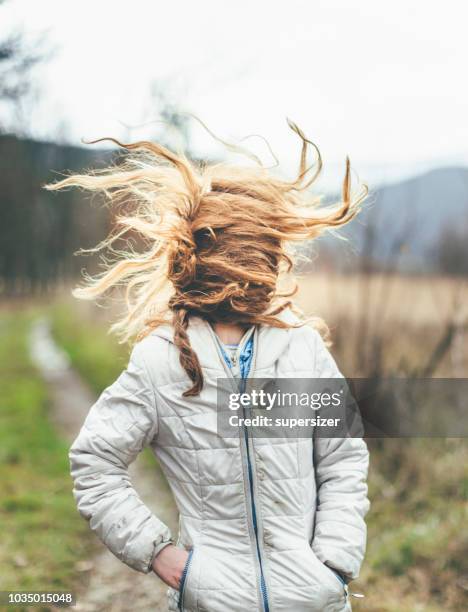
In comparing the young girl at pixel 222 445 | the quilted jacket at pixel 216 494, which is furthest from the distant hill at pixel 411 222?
the quilted jacket at pixel 216 494

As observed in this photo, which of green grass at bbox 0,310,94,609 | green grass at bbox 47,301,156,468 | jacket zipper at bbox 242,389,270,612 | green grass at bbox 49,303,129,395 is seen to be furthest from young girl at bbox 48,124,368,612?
green grass at bbox 49,303,129,395

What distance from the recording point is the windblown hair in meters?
2.07

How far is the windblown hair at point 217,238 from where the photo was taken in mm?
2068

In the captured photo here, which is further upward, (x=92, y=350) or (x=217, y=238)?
(x=217, y=238)

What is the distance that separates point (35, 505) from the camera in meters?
4.84

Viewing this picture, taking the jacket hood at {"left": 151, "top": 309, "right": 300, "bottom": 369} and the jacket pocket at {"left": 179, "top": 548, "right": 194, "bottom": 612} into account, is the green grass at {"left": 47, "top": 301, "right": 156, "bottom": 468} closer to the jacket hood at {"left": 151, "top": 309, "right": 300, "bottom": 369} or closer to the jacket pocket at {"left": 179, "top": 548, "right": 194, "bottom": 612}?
the jacket hood at {"left": 151, "top": 309, "right": 300, "bottom": 369}

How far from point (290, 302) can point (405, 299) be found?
3.45 meters

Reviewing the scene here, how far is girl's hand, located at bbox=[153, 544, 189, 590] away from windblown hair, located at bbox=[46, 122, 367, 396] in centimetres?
45

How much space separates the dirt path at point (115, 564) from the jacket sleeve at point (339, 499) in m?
1.80

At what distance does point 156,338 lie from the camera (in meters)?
2.02

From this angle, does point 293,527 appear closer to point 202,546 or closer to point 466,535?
point 202,546

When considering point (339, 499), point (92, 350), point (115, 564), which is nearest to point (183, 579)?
point (339, 499)

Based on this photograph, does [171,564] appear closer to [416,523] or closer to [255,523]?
[255,523]

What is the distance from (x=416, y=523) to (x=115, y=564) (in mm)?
1936
